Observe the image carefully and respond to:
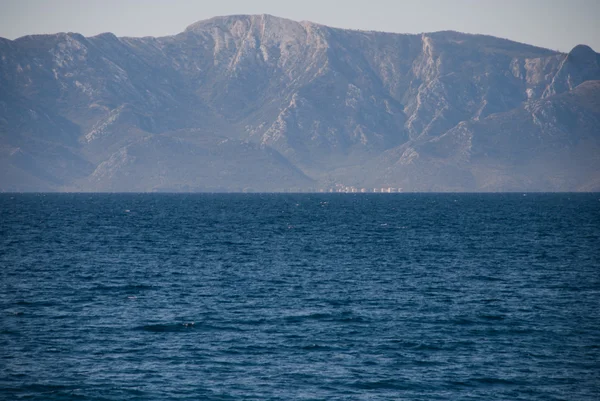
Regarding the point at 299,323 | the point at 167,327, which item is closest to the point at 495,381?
the point at 299,323

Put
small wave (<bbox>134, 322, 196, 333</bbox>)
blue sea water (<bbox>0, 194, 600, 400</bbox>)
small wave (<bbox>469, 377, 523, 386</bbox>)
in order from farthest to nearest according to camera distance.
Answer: small wave (<bbox>134, 322, 196, 333</bbox>) → small wave (<bbox>469, 377, 523, 386</bbox>) → blue sea water (<bbox>0, 194, 600, 400</bbox>)

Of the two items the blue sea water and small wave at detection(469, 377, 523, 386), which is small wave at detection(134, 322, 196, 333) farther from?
small wave at detection(469, 377, 523, 386)

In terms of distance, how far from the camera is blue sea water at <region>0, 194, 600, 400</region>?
41.1m

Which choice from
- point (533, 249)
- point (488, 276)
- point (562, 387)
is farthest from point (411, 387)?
point (533, 249)

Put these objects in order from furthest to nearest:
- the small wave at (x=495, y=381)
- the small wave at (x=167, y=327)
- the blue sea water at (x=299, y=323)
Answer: the small wave at (x=167, y=327) < the small wave at (x=495, y=381) < the blue sea water at (x=299, y=323)

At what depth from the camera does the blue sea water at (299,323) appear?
41.1 m

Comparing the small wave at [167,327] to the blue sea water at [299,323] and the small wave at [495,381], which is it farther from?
the small wave at [495,381]

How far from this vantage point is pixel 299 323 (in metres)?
54.8

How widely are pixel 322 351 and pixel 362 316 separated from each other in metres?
10.5

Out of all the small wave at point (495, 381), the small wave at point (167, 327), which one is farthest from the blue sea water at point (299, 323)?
the small wave at point (167, 327)

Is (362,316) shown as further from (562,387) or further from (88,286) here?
(88,286)

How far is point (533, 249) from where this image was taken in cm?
10219

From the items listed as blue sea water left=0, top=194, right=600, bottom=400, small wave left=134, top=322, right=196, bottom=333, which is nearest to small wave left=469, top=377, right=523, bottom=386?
blue sea water left=0, top=194, right=600, bottom=400

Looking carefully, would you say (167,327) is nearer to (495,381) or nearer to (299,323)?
(299,323)
